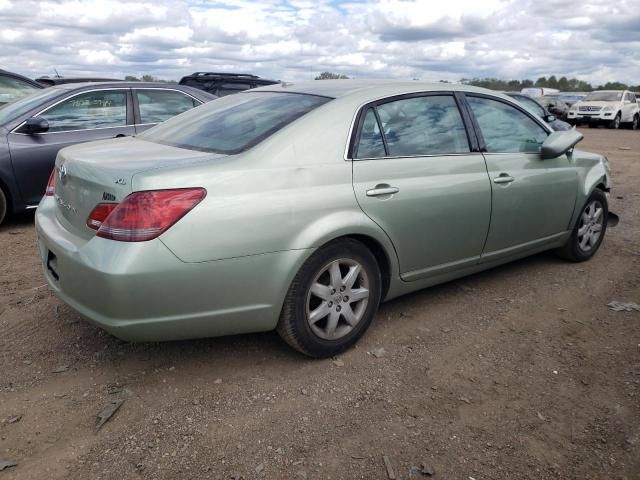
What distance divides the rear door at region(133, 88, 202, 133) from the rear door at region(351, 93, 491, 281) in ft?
13.2

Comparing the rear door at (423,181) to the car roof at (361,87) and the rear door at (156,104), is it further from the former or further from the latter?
the rear door at (156,104)

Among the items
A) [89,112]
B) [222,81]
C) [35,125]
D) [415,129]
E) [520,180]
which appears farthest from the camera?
[222,81]

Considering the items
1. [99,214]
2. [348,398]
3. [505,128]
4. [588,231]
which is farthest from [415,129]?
[588,231]

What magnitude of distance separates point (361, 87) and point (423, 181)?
701 mm

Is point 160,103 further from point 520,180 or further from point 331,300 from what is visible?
point 331,300

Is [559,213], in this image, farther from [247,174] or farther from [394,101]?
[247,174]

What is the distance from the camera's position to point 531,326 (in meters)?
3.86

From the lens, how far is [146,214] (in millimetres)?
2637

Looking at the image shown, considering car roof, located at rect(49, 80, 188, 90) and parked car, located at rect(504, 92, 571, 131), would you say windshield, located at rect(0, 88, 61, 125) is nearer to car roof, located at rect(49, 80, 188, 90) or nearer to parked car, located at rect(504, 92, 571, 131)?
car roof, located at rect(49, 80, 188, 90)

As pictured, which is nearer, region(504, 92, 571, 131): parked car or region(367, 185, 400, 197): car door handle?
region(367, 185, 400, 197): car door handle

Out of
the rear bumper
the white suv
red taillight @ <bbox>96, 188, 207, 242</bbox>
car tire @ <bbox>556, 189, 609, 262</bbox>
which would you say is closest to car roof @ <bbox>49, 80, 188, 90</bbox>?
the rear bumper

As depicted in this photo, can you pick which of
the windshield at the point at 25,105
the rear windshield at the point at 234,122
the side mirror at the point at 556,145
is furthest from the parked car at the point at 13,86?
the side mirror at the point at 556,145

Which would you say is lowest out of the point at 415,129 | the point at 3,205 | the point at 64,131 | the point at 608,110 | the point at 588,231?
the point at 608,110

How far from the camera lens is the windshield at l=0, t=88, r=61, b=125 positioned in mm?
6188
